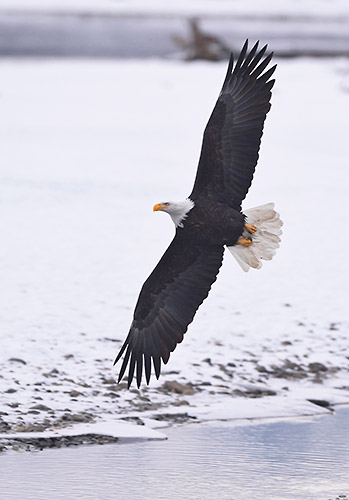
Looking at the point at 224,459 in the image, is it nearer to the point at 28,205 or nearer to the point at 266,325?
the point at 266,325

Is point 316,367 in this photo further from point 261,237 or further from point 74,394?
point 74,394

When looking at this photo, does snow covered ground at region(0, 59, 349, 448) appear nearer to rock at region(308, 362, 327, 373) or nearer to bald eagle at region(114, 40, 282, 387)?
rock at region(308, 362, 327, 373)

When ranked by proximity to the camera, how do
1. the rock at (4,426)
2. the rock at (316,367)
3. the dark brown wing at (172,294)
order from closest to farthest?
the rock at (4,426)
the dark brown wing at (172,294)
the rock at (316,367)

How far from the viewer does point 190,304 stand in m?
6.71

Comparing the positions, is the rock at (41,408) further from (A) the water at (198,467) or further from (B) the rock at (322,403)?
(B) the rock at (322,403)

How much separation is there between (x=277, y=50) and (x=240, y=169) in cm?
1610

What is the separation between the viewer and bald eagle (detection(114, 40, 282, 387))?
6406 mm

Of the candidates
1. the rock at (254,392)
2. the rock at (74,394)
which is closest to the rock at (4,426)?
the rock at (74,394)

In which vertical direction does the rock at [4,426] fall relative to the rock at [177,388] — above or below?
below

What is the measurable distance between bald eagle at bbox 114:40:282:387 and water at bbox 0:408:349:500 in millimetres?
516

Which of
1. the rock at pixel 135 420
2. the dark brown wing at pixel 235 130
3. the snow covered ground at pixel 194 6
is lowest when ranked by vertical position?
the rock at pixel 135 420

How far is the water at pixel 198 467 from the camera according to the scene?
540 centimetres

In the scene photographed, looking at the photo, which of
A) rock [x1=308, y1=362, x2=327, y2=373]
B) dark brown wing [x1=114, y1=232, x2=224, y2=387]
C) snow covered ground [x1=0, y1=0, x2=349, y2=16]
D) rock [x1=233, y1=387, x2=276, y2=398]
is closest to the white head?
dark brown wing [x1=114, y1=232, x2=224, y2=387]

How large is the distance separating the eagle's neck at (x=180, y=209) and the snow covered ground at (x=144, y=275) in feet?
3.78
